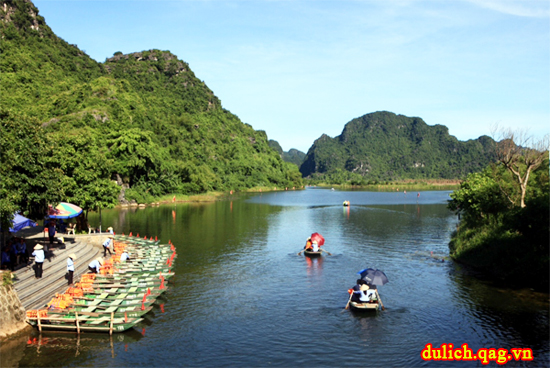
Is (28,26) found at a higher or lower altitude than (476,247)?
higher

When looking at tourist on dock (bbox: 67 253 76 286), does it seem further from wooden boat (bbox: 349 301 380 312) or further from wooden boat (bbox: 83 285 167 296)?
wooden boat (bbox: 349 301 380 312)

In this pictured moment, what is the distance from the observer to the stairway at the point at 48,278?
24.4 metres

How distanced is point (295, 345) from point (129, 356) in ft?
27.7

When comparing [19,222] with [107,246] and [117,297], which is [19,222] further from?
[107,246]

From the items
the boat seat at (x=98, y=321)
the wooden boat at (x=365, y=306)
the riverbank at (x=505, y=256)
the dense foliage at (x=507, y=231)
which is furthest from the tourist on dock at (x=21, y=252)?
the dense foliage at (x=507, y=231)

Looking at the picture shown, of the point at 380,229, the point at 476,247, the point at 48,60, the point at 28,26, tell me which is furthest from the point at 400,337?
the point at 28,26

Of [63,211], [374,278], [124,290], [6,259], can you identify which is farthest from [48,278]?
[374,278]

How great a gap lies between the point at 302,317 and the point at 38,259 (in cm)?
1692

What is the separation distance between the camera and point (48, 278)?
27781 mm

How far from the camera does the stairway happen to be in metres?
24.4

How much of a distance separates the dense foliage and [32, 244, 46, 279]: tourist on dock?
33.2 meters

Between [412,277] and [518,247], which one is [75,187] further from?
[518,247]

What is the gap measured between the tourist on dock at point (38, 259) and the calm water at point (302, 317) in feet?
19.4

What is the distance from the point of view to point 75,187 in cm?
4319
